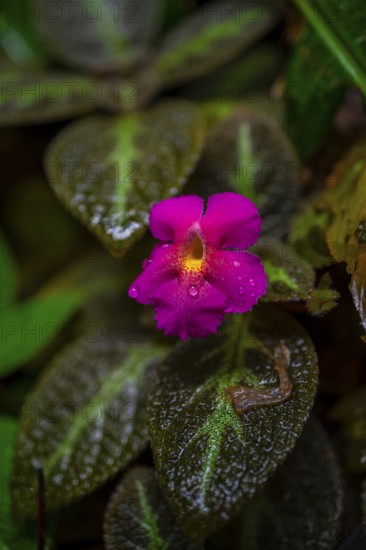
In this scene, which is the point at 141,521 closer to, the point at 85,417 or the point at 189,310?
the point at 85,417

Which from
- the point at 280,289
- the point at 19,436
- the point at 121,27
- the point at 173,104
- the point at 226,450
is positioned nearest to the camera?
the point at 226,450

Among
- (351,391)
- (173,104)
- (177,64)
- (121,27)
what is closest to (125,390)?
(351,391)

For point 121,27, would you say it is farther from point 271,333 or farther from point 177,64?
point 271,333

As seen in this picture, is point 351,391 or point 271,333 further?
point 351,391

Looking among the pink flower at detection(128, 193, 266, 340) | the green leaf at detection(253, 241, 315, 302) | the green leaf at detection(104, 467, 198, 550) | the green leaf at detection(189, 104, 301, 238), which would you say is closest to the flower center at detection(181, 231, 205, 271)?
the pink flower at detection(128, 193, 266, 340)

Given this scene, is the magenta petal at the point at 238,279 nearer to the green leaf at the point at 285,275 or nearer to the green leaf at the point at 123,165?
the green leaf at the point at 285,275
